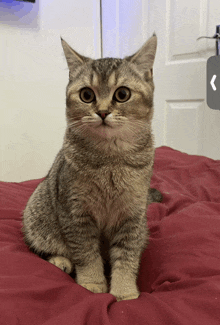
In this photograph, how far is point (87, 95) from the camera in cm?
93

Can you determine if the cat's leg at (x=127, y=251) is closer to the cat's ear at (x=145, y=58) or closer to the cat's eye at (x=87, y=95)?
the cat's eye at (x=87, y=95)

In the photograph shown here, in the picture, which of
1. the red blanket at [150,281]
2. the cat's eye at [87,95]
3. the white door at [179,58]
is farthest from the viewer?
the white door at [179,58]

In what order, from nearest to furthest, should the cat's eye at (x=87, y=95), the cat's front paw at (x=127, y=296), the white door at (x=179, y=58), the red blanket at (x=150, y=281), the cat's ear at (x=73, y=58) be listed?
the red blanket at (x=150, y=281) → the cat's front paw at (x=127, y=296) → the cat's eye at (x=87, y=95) → the cat's ear at (x=73, y=58) → the white door at (x=179, y=58)

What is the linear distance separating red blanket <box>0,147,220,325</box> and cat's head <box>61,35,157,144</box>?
40cm

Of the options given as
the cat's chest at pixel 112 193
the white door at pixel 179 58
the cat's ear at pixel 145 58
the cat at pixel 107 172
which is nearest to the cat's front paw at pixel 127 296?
the cat at pixel 107 172

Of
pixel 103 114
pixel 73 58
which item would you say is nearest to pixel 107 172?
pixel 103 114

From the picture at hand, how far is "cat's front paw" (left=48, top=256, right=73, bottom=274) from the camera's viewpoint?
97 cm

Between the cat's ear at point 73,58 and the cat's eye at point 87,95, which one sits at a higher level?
the cat's ear at point 73,58

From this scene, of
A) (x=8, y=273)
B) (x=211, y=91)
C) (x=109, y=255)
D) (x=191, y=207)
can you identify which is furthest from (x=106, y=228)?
(x=211, y=91)

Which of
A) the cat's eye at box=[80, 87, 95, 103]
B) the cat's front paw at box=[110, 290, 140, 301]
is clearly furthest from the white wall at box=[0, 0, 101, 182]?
the cat's front paw at box=[110, 290, 140, 301]

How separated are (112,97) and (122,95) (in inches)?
1.3

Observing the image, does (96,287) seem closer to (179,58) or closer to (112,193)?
(112,193)

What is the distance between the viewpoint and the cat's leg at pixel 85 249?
89 cm

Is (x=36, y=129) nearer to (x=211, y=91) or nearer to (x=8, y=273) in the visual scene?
(x=211, y=91)
